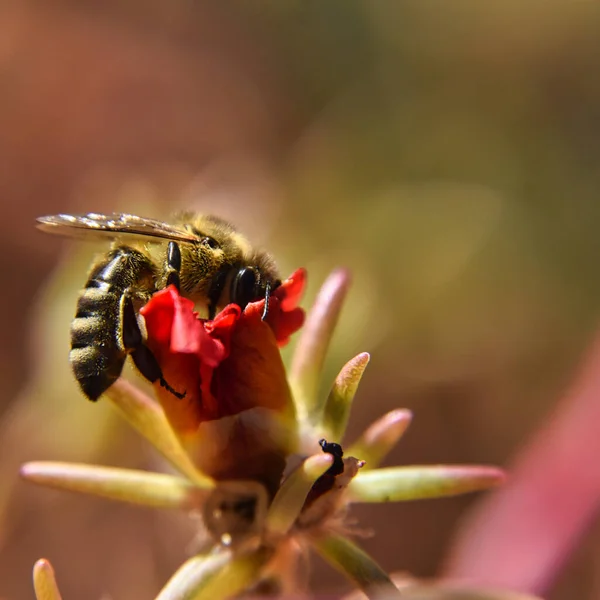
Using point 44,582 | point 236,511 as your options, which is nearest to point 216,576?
point 236,511

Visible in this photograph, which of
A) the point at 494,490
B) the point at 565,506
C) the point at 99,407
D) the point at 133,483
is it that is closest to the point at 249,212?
the point at 99,407

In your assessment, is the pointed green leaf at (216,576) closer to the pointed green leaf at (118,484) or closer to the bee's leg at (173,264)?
the pointed green leaf at (118,484)

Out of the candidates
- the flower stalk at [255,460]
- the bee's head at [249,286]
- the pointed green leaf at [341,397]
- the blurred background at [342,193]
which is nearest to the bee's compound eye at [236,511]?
the flower stalk at [255,460]

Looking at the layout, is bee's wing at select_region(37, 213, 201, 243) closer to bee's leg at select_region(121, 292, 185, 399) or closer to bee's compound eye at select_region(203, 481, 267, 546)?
bee's leg at select_region(121, 292, 185, 399)

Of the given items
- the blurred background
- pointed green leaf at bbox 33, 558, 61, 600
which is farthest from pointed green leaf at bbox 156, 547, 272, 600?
the blurred background

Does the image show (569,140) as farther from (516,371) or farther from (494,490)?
(494,490)
